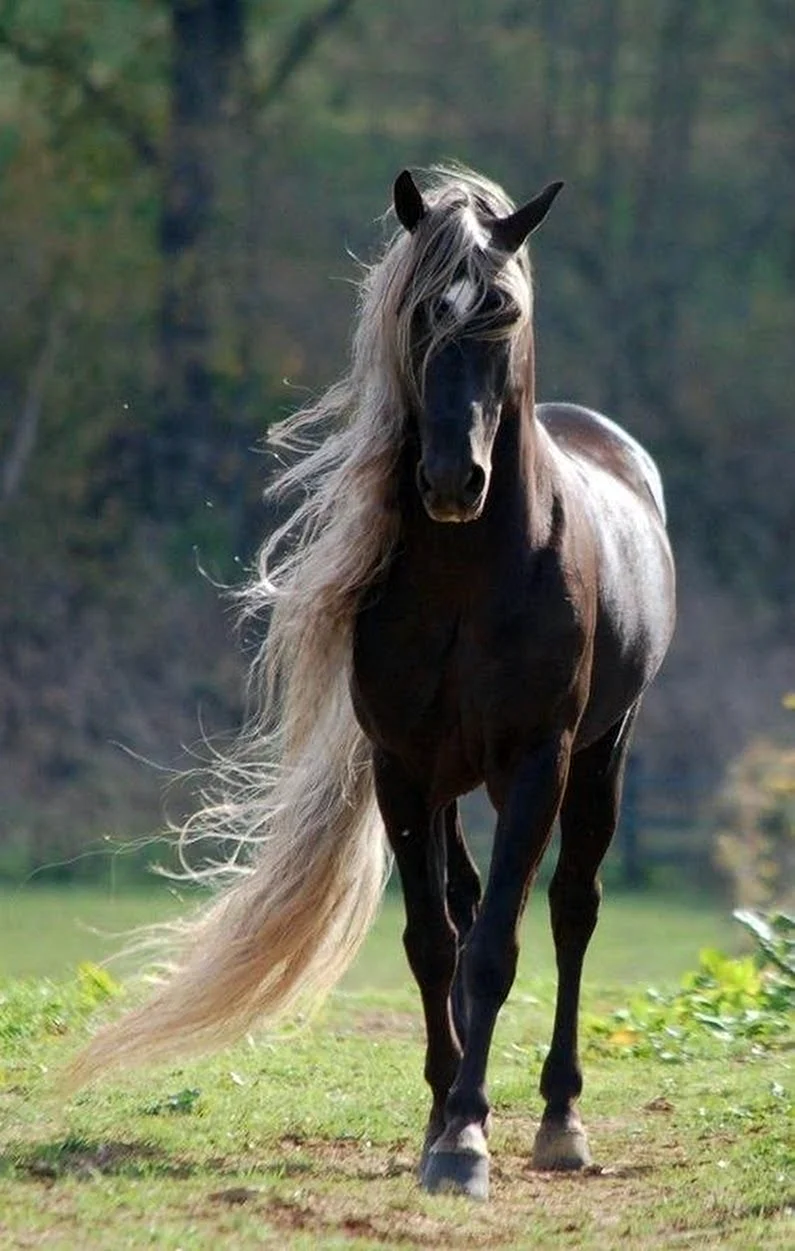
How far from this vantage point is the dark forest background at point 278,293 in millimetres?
24000

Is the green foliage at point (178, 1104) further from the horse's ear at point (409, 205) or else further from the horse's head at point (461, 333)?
the horse's ear at point (409, 205)

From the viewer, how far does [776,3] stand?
31156 millimetres

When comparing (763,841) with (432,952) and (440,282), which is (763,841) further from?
(440,282)

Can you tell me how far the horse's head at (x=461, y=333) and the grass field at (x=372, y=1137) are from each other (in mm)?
1486

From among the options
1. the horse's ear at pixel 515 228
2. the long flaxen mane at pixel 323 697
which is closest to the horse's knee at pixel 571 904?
the long flaxen mane at pixel 323 697

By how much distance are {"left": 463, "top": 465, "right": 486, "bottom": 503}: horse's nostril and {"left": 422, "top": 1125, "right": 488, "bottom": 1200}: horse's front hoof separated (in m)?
1.42

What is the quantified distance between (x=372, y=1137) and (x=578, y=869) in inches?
36.3

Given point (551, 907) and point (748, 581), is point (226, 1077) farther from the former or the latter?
point (748, 581)

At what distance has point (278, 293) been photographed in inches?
1054

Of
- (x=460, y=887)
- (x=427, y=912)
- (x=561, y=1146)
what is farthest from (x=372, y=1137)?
(x=460, y=887)

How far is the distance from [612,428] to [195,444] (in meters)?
18.4

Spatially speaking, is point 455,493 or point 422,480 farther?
point 422,480

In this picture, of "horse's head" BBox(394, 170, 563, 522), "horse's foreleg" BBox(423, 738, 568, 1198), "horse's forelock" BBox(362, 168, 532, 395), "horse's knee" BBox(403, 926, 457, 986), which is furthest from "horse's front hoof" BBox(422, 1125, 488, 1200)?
"horse's forelock" BBox(362, 168, 532, 395)

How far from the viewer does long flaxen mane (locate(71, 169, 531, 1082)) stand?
5.22m
